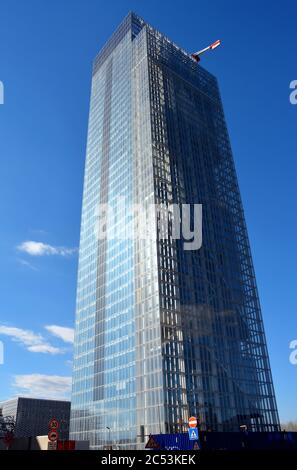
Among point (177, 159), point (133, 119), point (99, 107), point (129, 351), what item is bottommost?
point (129, 351)

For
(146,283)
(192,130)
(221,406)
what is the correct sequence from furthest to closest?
(192,130) < (146,283) < (221,406)

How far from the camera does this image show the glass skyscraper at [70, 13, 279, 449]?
3834 inches

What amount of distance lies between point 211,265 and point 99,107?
84.4 m

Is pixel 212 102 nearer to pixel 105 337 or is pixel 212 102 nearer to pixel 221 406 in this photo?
pixel 105 337

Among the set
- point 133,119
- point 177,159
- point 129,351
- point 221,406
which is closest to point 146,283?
point 129,351

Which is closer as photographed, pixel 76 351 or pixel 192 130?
pixel 76 351

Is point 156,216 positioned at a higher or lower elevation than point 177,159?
lower

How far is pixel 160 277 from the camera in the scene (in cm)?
10381

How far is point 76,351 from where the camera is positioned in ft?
424

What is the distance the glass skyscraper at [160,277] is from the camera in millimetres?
97375
